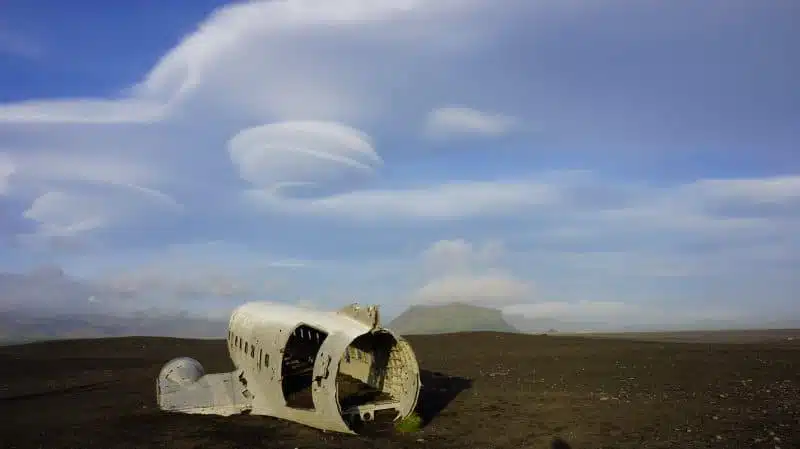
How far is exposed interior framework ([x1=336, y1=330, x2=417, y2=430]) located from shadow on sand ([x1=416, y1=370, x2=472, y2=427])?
138 cm

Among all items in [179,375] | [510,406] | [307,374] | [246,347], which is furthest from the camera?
[307,374]

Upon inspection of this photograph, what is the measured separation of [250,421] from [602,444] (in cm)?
1133

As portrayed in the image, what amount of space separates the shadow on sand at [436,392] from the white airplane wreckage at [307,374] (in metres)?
1.58

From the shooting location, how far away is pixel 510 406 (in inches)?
881

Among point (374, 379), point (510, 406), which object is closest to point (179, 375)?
point (374, 379)

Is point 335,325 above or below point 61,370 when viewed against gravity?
above

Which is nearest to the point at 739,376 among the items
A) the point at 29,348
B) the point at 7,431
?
the point at 7,431

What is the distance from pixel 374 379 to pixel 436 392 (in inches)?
170

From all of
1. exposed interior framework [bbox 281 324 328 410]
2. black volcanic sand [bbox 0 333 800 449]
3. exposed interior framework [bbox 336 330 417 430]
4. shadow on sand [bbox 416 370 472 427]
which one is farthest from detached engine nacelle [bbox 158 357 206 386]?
shadow on sand [bbox 416 370 472 427]

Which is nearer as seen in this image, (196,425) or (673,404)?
→ (196,425)

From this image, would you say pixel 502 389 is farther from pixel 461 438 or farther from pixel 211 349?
pixel 211 349

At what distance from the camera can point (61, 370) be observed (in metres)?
37.5

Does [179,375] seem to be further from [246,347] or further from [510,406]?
[510,406]

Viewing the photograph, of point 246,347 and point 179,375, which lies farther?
point 179,375
